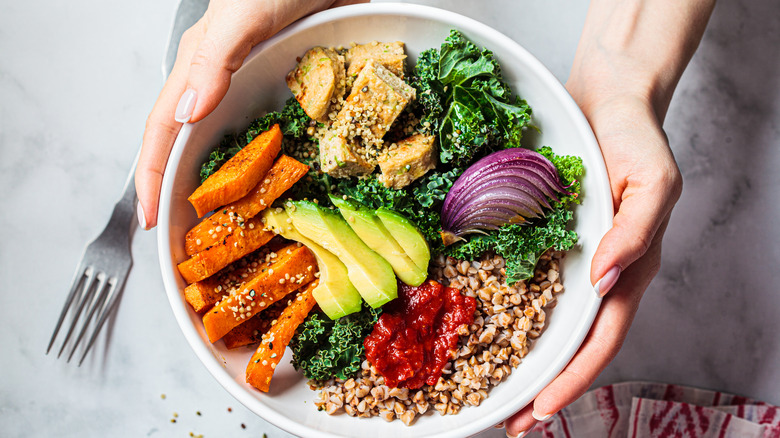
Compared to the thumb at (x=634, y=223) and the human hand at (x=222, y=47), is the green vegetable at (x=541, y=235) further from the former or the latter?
the human hand at (x=222, y=47)

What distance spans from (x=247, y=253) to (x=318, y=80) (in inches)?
31.1

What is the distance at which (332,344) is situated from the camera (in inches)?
90.8

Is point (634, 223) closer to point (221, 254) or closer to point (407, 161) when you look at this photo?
point (407, 161)

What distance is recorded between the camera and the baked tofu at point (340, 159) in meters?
2.21

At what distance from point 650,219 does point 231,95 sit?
1.79 meters

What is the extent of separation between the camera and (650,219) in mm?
2121

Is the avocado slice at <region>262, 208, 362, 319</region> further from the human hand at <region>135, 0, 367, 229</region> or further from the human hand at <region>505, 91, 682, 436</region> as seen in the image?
the human hand at <region>505, 91, 682, 436</region>

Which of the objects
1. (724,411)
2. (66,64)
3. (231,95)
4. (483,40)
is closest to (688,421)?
(724,411)

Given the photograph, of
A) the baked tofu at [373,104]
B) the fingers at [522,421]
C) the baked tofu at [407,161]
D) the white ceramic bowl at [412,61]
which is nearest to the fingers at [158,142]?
the white ceramic bowl at [412,61]

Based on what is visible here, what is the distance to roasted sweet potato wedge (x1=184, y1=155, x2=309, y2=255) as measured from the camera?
223 cm

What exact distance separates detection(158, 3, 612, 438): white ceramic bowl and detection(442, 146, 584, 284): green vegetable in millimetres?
62

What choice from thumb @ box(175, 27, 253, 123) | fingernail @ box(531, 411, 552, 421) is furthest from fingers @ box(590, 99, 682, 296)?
thumb @ box(175, 27, 253, 123)

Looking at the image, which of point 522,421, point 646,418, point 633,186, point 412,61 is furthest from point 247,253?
point 646,418

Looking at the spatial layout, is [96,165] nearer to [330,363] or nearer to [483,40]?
[330,363]
